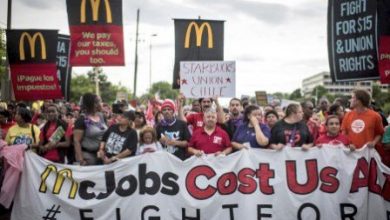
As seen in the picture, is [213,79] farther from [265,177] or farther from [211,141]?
[265,177]

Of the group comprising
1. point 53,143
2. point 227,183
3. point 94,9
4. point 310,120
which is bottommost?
point 227,183

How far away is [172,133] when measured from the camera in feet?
24.0

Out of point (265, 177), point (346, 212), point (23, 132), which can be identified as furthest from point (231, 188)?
point (23, 132)

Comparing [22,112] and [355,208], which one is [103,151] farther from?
[355,208]

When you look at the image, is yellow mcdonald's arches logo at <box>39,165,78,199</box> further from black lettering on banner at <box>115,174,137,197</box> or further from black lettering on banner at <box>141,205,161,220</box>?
black lettering on banner at <box>141,205,161,220</box>

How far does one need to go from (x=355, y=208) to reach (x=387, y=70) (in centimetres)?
203

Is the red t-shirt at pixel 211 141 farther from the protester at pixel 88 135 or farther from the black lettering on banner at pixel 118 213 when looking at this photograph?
the protester at pixel 88 135

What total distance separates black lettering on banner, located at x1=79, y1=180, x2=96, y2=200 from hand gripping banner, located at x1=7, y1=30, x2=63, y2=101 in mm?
2701

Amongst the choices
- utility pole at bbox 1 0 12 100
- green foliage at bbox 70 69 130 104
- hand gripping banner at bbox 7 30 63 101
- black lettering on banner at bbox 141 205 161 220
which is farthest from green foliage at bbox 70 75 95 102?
black lettering on banner at bbox 141 205 161 220

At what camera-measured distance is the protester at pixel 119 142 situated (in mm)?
6996

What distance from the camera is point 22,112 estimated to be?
791 cm

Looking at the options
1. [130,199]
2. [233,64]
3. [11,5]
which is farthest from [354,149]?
[11,5]

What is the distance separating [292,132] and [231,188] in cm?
113

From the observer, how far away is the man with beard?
7.24 meters
